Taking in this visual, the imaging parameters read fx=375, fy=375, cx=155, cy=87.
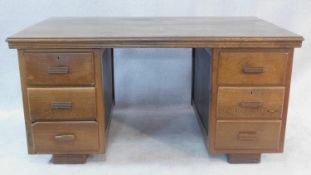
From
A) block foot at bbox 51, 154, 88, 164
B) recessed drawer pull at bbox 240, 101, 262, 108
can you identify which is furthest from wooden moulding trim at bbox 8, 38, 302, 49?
block foot at bbox 51, 154, 88, 164

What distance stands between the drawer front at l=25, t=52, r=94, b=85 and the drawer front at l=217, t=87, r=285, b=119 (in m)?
0.55

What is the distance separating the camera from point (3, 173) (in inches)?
63.8

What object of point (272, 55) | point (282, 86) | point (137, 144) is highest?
point (272, 55)

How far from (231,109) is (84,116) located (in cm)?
62

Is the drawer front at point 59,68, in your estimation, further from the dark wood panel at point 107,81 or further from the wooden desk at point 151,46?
the dark wood panel at point 107,81

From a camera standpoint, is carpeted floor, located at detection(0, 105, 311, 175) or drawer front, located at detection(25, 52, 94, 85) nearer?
drawer front, located at detection(25, 52, 94, 85)

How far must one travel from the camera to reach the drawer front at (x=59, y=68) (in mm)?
1513

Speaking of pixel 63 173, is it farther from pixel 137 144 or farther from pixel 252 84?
pixel 252 84

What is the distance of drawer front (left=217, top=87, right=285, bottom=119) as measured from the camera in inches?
61.1

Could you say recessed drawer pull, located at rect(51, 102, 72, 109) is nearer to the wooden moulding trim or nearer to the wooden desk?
the wooden desk

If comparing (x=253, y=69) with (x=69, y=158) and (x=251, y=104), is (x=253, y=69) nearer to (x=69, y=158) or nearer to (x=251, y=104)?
(x=251, y=104)

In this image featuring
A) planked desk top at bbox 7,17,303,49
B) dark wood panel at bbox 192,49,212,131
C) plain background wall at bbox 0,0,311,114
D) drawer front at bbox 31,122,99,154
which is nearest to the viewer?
planked desk top at bbox 7,17,303,49

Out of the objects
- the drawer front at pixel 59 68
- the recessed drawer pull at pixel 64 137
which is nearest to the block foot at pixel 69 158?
the recessed drawer pull at pixel 64 137

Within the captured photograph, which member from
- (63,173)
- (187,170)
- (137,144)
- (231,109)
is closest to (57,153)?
(63,173)
